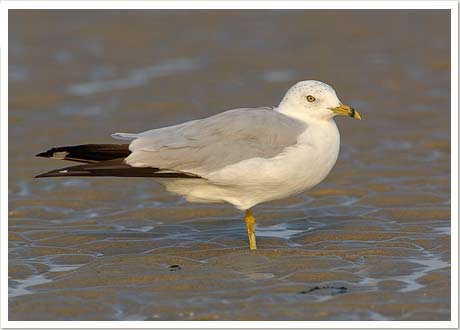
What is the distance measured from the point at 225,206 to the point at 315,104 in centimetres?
192

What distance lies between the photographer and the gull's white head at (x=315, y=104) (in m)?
8.23

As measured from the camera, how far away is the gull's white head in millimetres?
8227

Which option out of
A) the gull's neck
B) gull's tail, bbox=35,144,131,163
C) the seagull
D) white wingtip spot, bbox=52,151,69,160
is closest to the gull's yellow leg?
the seagull

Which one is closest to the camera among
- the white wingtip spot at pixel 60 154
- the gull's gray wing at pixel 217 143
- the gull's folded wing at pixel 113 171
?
the gull's folded wing at pixel 113 171

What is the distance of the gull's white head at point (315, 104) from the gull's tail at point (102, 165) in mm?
1043

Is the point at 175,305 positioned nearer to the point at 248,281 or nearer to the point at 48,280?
the point at 248,281

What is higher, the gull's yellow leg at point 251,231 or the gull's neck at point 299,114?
the gull's neck at point 299,114

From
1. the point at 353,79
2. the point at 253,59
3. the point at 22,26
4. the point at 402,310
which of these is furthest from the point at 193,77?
the point at 402,310

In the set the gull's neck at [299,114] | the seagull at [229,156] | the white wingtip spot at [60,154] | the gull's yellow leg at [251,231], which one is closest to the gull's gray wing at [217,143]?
the seagull at [229,156]

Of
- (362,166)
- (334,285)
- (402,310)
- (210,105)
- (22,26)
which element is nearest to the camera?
(402,310)

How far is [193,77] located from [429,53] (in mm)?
3367

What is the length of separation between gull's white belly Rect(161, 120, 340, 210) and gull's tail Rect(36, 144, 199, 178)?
255 mm

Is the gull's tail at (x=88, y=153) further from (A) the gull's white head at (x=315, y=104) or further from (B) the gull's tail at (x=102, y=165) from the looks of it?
(A) the gull's white head at (x=315, y=104)

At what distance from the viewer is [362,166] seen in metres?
11.0
